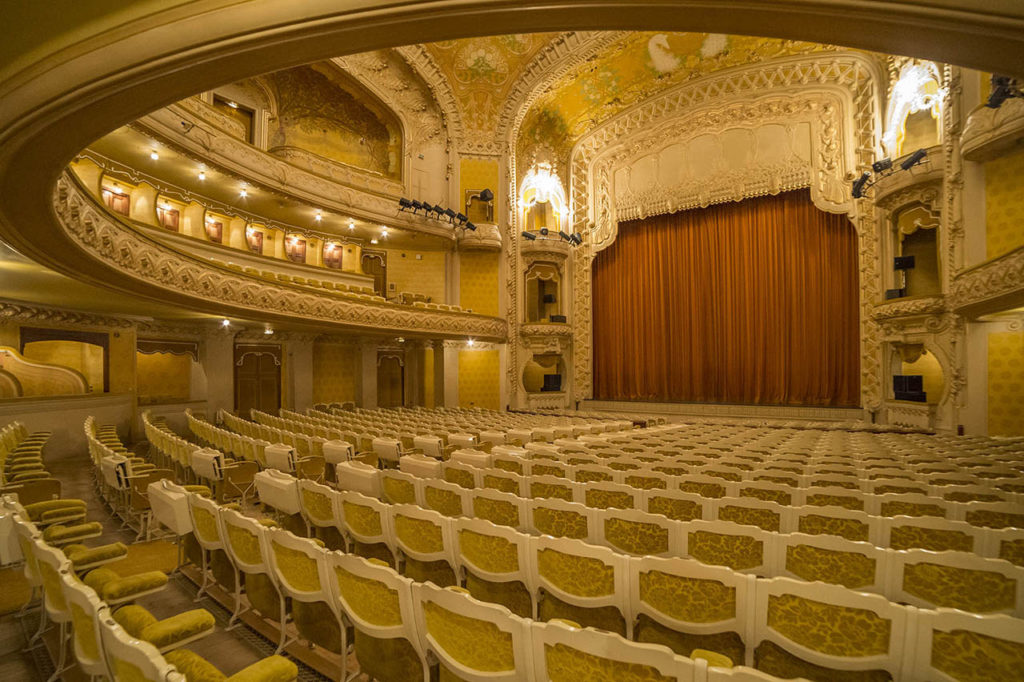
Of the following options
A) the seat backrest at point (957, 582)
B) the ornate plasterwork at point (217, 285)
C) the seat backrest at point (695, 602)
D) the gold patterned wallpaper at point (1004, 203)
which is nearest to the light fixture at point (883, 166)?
the gold patterned wallpaper at point (1004, 203)

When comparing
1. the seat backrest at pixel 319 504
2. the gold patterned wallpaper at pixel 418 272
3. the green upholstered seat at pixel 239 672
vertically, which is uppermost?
the gold patterned wallpaper at pixel 418 272

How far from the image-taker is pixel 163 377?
1428cm

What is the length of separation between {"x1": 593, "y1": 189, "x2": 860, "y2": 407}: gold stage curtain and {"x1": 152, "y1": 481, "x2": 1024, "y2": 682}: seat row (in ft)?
52.5

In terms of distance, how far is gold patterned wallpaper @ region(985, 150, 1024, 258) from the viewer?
33.9ft

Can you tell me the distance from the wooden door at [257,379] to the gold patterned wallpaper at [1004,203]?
1894cm

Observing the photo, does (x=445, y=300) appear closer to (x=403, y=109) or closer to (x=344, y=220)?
(x=344, y=220)

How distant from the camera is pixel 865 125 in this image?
14859mm

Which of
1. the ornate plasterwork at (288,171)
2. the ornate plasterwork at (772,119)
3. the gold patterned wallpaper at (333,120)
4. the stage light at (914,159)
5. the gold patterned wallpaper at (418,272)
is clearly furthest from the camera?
the gold patterned wallpaper at (418,272)

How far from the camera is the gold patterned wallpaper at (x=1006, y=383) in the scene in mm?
10352

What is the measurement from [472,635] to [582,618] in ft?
3.55

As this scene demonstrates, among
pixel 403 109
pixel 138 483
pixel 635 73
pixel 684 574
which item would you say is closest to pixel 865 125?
pixel 635 73

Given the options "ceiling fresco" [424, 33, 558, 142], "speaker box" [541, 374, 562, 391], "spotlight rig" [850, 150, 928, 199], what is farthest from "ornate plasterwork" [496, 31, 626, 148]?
"speaker box" [541, 374, 562, 391]

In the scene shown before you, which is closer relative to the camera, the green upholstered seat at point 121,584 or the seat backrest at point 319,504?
the green upholstered seat at point 121,584

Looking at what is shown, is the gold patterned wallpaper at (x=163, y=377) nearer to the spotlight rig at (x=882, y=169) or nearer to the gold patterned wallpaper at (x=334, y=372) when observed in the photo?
the gold patterned wallpaper at (x=334, y=372)
